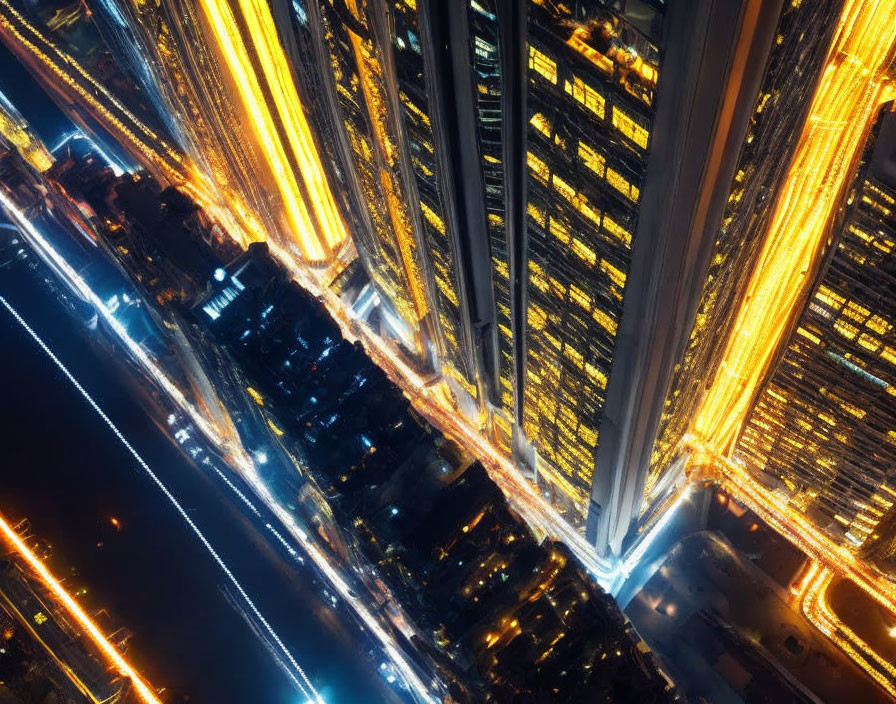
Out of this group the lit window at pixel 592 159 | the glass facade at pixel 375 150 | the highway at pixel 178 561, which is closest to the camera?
the lit window at pixel 592 159

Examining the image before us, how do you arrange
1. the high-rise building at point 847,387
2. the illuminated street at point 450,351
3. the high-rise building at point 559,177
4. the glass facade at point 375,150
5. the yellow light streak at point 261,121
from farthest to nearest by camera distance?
the yellow light streak at point 261,121
the high-rise building at point 847,387
the glass facade at point 375,150
the illuminated street at point 450,351
the high-rise building at point 559,177

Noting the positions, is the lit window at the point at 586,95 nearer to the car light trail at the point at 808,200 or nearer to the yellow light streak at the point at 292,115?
the car light trail at the point at 808,200

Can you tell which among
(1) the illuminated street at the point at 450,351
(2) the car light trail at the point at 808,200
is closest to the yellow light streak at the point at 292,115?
(1) the illuminated street at the point at 450,351

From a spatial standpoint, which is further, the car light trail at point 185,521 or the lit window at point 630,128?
the car light trail at point 185,521

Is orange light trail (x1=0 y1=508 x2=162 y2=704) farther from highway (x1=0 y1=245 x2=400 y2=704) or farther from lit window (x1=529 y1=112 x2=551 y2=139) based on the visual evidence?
lit window (x1=529 y1=112 x2=551 y2=139)

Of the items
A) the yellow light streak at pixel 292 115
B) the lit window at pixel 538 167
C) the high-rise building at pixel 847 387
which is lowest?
the high-rise building at pixel 847 387

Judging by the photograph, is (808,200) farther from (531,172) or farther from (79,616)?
(79,616)

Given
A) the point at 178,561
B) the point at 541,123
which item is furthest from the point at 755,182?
the point at 178,561

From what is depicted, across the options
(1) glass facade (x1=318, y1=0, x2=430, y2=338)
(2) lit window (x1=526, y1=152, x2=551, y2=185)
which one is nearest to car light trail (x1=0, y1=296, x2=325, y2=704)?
(1) glass facade (x1=318, y1=0, x2=430, y2=338)
